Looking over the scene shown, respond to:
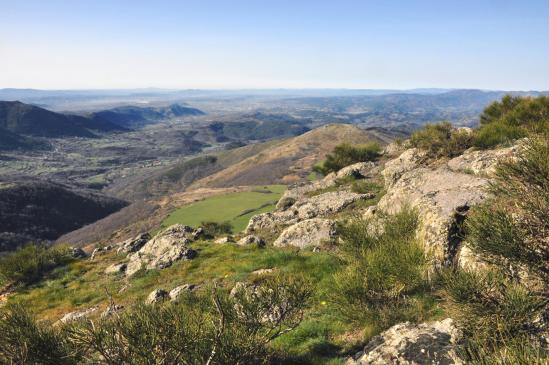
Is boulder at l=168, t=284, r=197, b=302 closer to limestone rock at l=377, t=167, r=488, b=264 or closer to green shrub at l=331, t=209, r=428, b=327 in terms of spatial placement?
green shrub at l=331, t=209, r=428, b=327

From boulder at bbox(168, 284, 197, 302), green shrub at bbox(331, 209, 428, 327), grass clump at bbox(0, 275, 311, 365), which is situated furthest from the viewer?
boulder at bbox(168, 284, 197, 302)

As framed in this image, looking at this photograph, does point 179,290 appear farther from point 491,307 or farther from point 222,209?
point 222,209

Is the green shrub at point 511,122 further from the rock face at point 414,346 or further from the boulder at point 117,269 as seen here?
the boulder at point 117,269

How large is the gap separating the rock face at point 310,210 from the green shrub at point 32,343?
24.3m

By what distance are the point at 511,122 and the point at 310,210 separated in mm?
24127

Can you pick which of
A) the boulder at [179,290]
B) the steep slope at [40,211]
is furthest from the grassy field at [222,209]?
the steep slope at [40,211]

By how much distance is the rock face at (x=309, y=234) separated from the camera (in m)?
23.9

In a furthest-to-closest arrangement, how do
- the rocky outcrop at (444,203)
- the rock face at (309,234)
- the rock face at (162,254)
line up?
the rock face at (162,254) < the rock face at (309,234) < the rocky outcrop at (444,203)

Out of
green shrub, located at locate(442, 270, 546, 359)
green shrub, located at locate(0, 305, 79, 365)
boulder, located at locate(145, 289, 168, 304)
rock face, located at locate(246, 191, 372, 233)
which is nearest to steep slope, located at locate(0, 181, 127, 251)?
rock face, located at locate(246, 191, 372, 233)

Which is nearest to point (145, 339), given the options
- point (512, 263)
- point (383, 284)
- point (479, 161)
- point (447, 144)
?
point (383, 284)

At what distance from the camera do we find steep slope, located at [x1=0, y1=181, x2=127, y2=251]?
516 feet

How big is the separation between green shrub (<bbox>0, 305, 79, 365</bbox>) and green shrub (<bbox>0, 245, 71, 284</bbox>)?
78.8 ft

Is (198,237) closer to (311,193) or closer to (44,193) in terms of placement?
(311,193)

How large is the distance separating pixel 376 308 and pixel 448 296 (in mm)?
2346
